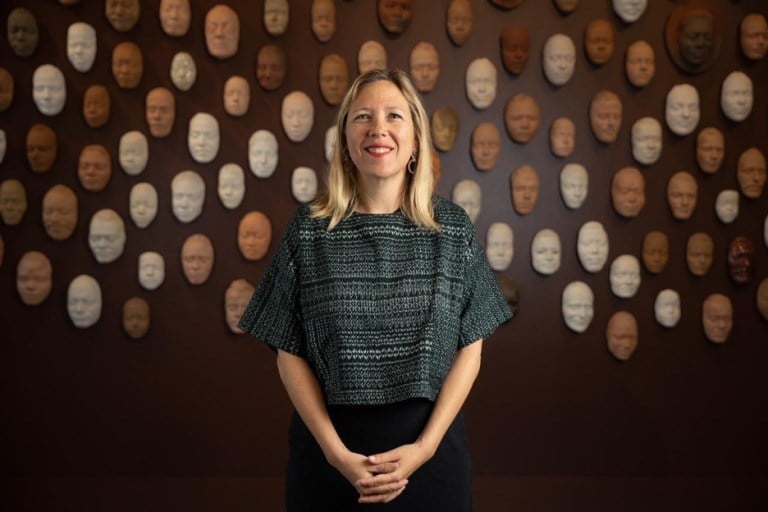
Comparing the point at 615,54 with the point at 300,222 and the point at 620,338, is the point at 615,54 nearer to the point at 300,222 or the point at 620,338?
the point at 620,338

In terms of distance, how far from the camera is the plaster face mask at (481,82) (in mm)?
2836

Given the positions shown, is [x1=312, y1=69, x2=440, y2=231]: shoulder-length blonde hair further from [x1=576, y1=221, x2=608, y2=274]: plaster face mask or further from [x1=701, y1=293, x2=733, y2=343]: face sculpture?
[x1=701, y1=293, x2=733, y2=343]: face sculpture

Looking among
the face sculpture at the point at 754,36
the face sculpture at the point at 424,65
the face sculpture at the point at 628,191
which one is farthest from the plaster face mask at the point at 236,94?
the face sculpture at the point at 754,36

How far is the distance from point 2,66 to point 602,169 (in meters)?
1.98

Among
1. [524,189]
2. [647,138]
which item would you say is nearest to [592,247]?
[524,189]

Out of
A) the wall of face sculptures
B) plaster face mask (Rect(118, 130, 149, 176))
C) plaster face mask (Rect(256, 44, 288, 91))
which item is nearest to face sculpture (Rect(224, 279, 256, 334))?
the wall of face sculptures

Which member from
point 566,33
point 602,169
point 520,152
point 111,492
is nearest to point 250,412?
point 111,492

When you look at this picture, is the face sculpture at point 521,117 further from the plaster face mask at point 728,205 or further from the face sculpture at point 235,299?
the face sculpture at point 235,299

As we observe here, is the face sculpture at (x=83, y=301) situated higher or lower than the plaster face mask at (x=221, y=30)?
lower

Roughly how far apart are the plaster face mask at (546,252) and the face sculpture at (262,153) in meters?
0.90

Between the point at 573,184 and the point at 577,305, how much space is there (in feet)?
1.30

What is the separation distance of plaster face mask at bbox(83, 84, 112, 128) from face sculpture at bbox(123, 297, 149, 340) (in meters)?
0.59

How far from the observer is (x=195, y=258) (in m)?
2.85

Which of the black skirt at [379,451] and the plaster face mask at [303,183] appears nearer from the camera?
the black skirt at [379,451]
